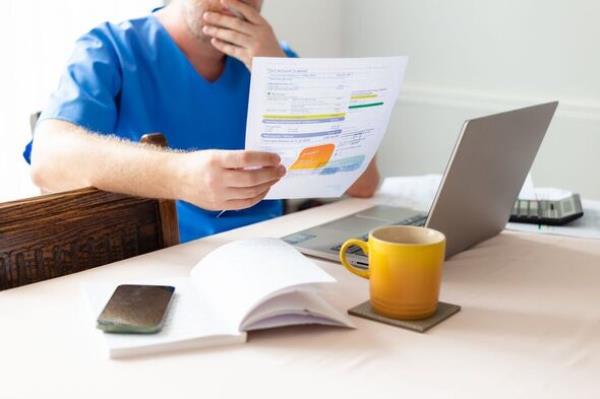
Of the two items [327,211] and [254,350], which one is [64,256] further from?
[327,211]

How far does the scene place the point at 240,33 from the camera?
63.6 inches

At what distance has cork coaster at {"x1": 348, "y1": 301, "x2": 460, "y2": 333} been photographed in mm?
928

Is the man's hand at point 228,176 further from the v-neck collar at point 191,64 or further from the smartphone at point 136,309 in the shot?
the v-neck collar at point 191,64

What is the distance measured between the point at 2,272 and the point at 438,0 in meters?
1.80

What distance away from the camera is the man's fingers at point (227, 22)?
1609 millimetres

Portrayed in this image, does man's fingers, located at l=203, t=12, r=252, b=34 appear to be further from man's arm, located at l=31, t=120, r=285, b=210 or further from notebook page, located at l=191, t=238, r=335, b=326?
notebook page, located at l=191, t=238, r=335, b=326

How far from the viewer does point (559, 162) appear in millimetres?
2354

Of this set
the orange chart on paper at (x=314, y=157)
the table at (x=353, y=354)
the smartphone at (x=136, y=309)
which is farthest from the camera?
the orange chart on paper at (x=314, y=157)

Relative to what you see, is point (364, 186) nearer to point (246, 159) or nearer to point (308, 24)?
point (246, 159)

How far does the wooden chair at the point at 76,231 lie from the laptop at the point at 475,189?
0.73 feet

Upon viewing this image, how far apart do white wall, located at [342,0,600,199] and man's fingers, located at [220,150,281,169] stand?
146cm

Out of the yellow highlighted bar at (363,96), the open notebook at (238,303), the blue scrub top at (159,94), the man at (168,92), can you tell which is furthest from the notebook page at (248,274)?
the blue scrub top at (159,94)

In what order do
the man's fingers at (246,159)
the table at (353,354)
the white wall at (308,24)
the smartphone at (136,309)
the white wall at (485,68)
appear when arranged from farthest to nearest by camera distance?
the white wall at (308,24)
the white wall at (485,68)
the man's fingers at (246,159)
the smartphone at (136,309)
the table at (353,354)

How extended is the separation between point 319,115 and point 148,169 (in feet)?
0.93
